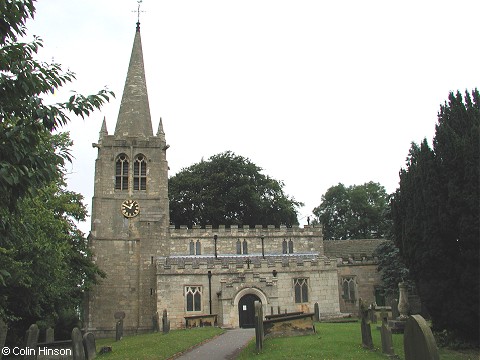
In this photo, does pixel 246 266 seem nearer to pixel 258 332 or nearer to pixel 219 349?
pixel 219 349

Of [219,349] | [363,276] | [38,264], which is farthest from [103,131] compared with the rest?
[219,349]

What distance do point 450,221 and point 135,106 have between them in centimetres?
3084

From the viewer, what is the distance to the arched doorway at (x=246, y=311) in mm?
29219

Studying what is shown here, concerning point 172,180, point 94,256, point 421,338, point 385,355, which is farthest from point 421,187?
point 172,180

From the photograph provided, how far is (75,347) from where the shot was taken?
14938mm

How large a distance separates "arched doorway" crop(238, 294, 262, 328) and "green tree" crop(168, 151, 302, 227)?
16234mm

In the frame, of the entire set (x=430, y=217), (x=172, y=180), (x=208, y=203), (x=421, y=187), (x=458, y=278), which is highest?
(x=172, y=180)

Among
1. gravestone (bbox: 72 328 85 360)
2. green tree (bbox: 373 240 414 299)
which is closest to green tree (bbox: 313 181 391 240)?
green tree (bbox: 373 240 414 299)

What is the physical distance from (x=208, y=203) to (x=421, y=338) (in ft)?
133

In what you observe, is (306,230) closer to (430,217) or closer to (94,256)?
(94,256)

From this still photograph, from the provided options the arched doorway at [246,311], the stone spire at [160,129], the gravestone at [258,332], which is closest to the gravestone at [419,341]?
the gravestone at [258,332]

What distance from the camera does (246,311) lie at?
1167 inches

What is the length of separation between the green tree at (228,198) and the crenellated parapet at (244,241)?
25.6 feet

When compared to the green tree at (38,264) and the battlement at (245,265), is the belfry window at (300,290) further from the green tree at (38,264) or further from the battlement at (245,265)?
the green tree at (38,264)
